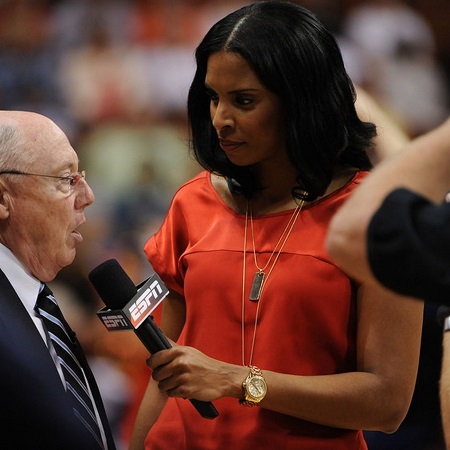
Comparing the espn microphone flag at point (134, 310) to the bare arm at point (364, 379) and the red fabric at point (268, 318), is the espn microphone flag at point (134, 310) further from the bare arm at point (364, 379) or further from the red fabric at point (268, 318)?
the red fabric at point (268, 318)

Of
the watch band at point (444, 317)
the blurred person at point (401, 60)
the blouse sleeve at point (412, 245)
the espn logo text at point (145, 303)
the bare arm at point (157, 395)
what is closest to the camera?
the blouse sleeve at point (412, 245)

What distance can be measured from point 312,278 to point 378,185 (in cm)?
95

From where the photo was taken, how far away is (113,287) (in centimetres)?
209

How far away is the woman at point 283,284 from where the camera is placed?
227cm

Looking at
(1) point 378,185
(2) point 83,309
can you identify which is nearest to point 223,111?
(1) point 378,185

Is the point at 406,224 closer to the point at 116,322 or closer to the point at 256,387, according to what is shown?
the point at 116,322

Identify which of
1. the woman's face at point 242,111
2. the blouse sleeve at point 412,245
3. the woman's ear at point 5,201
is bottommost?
the woman's ear at point 5,201

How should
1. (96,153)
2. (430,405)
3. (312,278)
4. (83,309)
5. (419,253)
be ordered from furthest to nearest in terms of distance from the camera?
(96,153) → (83,309) → (430,405) → (312,278) → (419,253)

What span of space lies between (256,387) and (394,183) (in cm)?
99

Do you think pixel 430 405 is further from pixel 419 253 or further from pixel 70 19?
pixel 70 19

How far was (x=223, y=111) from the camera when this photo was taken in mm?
2361

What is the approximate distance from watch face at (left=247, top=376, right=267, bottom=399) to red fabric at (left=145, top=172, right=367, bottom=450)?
0.28 ft

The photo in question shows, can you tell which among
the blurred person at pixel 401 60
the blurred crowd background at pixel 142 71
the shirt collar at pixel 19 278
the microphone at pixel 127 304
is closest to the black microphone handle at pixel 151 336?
the microphone at pixel 127 304


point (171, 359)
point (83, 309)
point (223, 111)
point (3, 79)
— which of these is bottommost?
point (83, 309)
